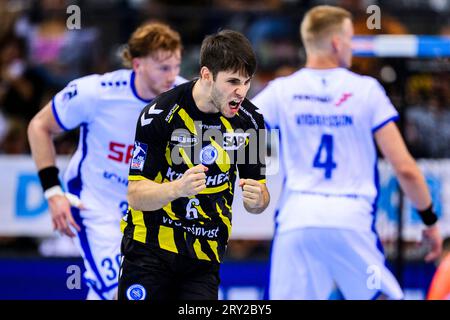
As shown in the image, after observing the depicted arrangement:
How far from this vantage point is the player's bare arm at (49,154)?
573 centimetres

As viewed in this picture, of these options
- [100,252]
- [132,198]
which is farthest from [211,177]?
[100,252]

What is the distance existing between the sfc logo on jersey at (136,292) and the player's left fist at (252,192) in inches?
27.7

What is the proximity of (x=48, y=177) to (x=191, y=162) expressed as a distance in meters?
1.60

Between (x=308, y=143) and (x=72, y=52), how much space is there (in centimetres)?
403

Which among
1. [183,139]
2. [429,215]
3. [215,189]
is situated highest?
[183,139]

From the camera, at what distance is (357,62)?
8914 millimetres

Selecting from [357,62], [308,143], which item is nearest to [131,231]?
[308,143]

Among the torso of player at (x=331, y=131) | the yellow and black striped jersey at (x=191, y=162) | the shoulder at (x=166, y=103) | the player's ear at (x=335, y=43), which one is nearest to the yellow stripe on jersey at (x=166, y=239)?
the yellow and black striped jersey at (x=191, y=162)

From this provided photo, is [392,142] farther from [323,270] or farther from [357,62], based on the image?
[357,62]

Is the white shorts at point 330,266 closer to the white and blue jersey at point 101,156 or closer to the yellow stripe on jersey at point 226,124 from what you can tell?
the white and blue jersey at point 101,156

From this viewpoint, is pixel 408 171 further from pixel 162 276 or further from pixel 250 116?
pixel 162 276

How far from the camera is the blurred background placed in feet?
27.9

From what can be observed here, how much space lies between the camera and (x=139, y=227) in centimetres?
464

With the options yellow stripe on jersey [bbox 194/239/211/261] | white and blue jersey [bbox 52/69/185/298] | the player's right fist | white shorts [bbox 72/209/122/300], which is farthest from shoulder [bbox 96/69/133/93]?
the player's right fist
